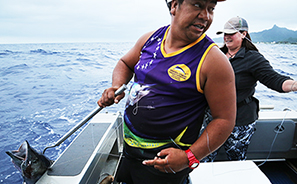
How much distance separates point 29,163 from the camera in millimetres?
1159

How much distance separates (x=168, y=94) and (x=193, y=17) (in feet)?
1.04

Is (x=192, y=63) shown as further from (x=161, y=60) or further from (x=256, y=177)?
(x=256, y=177)

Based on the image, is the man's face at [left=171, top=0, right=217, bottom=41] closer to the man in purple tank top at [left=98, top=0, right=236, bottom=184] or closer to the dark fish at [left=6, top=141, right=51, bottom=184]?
the man in purple tank top at [left=98, top=0, right=236, bottom=184]

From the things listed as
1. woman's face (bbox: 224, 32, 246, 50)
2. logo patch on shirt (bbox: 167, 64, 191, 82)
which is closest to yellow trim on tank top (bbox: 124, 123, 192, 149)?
logo patch on shirt (bbox: 167, 64, 191, 82)

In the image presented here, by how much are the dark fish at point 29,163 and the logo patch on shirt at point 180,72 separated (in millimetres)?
1028

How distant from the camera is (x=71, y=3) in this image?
24.9 m

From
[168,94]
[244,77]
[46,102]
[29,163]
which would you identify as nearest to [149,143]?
[168,94]

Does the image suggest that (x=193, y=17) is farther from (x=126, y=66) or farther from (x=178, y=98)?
(x=126, y=66)

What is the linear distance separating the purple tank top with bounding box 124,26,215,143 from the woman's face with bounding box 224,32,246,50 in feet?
2.96

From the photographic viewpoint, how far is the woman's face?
1.55 metres

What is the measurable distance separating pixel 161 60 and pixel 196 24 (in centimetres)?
20

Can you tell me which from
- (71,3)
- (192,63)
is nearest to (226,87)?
(192,63)

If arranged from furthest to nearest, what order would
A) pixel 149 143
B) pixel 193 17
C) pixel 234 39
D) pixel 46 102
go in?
pixel 46 102, pixel 234 39, pixel 149 143, pixel 193 17

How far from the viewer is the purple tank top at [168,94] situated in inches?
29.3
